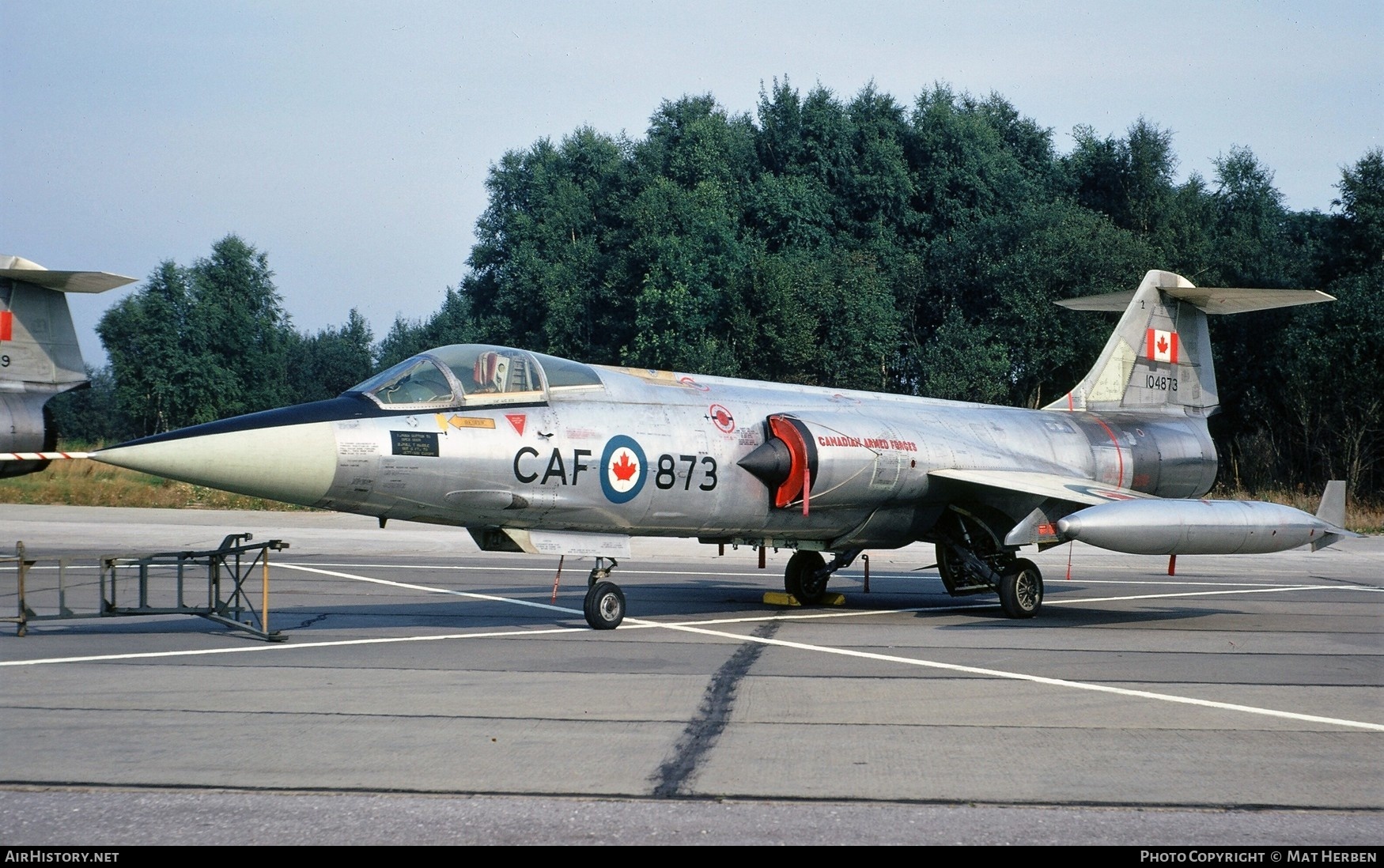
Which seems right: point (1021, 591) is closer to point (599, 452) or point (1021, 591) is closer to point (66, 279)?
point (599, 452)

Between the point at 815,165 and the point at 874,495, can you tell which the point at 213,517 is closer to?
the point at 874,495

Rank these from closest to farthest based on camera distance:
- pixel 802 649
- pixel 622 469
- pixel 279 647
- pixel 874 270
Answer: pixel 279 647, pixel 802 649, pixel 622 469, pixel 874 270

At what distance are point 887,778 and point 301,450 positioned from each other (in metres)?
6.12

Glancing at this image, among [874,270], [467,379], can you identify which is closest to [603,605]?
[467,379]

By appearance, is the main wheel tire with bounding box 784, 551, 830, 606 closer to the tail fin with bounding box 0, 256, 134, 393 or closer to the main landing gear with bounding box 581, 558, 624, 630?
the main landing gear with bounding box 581, 558, 624, 630

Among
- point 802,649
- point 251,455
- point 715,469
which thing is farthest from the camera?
point 715,469

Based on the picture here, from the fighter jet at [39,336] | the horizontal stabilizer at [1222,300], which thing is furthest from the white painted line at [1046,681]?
the fighter jet at [39,336]

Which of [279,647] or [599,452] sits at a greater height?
[599,452]

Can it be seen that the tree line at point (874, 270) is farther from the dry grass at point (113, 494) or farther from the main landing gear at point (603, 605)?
the main landing gear at point (603, 605)

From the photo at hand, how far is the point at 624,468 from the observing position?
1233 cm

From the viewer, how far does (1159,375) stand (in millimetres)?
18000

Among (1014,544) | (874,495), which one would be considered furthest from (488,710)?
(1014,544)

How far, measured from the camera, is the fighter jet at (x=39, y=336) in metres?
18.9

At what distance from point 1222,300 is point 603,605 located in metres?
10.7
